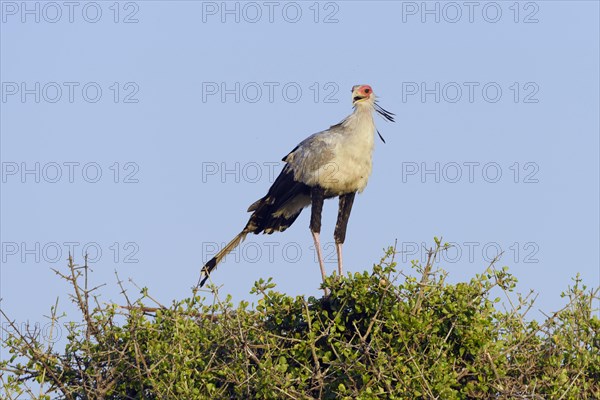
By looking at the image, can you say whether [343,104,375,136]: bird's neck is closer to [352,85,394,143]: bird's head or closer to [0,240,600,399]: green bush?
[352,85,394,143]: bird's head

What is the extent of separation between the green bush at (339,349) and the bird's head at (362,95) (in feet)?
10.7

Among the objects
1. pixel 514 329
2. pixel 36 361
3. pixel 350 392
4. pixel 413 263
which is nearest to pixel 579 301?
pixel 514 329

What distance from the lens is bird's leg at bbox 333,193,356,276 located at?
28.1 ft

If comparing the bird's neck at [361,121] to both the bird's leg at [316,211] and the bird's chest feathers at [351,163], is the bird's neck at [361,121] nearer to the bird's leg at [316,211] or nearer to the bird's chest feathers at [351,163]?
the bird's chest feathers at [351,163]

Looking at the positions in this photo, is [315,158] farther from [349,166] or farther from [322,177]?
Answer: [349,166]

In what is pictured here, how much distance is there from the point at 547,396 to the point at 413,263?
109 cm

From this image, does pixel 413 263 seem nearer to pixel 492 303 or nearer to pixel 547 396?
pixel 492 303

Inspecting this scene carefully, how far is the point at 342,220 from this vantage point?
864 centimetres

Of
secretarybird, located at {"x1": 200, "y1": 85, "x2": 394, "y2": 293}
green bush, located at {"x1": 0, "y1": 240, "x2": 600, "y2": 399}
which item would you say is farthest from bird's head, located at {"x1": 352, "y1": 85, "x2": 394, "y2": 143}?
green bush, located at {"x1": 0, "y1": 240, "x2": 600, "y2": 399}

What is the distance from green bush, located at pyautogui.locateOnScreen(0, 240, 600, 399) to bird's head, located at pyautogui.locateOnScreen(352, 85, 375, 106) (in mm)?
Result: 3256

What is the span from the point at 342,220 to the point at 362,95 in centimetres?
119

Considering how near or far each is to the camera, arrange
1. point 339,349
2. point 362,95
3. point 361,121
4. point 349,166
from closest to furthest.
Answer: point 339,349, point 349,166, point 361,121, point 362,95

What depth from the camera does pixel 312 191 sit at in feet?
27.9

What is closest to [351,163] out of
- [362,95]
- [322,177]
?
[322,177]
